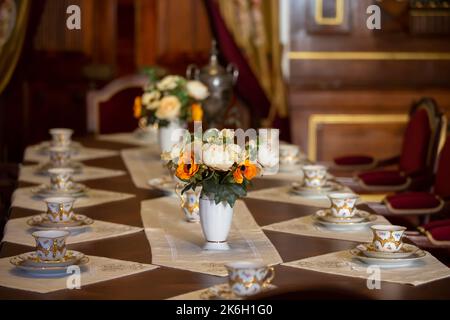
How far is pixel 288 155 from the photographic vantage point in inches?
163

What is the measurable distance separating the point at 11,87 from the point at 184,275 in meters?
3.72

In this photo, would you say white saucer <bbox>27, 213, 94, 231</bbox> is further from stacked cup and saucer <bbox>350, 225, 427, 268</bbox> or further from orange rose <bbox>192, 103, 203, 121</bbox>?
orange rose <bbox>192, 103, 203, 121</bbox>

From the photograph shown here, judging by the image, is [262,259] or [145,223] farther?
[145,223]

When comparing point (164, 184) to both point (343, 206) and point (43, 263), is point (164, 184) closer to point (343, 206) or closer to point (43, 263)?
point (343, 206)

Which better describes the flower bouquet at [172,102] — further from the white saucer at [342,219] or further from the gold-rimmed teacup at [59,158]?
the white saucer at [342,219]

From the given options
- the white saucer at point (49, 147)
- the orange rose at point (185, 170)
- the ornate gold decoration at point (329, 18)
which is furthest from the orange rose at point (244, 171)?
the ornate gold decoration at point (329, 18)

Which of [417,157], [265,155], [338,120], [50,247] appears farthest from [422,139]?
[50,247]

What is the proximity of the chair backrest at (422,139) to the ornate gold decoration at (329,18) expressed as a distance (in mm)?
1337

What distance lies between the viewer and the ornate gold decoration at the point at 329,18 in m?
5.80

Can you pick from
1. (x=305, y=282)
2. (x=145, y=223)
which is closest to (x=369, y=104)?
(x=145, y=223)

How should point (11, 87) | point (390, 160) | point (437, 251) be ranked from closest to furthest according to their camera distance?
point (437, 251)
point (390, 160)
point (11, 87)

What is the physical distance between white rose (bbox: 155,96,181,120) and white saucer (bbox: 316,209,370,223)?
1.07m

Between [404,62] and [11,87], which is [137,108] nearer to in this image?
[11,87]
